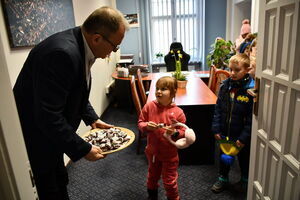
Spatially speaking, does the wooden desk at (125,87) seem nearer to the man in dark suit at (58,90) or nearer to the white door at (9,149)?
the man in dark suit at (58,90)

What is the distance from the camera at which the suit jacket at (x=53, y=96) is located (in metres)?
0.91

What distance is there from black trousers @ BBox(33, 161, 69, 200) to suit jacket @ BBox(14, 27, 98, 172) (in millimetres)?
44

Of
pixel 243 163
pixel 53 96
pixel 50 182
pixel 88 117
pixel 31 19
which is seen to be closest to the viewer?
pixel 53 96

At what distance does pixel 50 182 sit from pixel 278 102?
121 cm

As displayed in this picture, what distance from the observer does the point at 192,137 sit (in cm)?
162

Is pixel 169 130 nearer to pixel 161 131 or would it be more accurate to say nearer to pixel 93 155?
pixel 161 131

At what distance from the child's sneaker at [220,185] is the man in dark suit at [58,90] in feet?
4.28

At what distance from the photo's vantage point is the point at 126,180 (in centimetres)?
220

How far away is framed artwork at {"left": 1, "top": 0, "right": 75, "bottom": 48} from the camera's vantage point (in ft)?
5.27

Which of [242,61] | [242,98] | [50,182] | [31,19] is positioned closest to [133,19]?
[31,19]

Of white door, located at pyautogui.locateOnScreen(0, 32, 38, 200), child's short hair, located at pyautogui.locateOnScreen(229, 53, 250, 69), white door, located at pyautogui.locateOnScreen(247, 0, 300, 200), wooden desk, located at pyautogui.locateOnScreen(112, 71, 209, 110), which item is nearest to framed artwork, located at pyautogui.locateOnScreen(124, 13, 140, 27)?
wooden desk, located at pyautogui.locateOnScreen(112, 71, 209, 110)

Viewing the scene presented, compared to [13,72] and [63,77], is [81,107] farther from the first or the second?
[13,72]

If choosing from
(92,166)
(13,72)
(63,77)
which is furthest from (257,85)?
(92,166)

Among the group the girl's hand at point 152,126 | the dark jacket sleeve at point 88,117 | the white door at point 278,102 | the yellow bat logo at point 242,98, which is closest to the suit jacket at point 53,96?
the dark jacket sleeve at point 88,117
